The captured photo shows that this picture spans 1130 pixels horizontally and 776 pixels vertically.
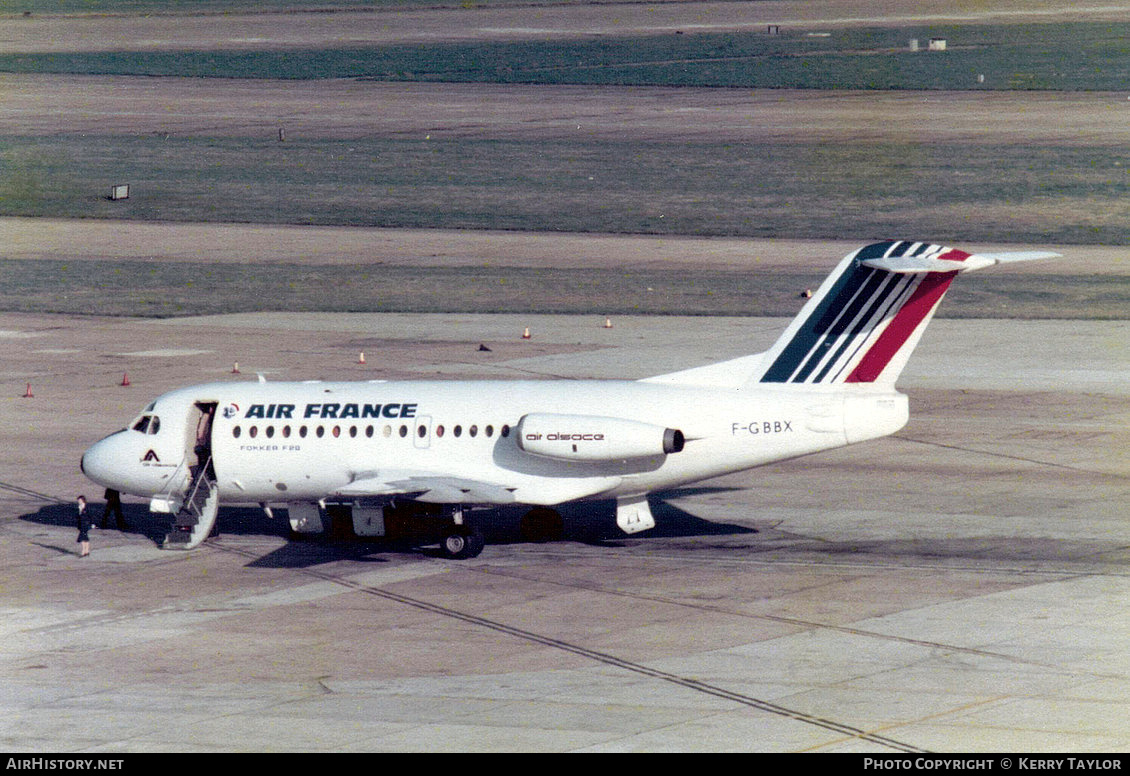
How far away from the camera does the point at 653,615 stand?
110 feet

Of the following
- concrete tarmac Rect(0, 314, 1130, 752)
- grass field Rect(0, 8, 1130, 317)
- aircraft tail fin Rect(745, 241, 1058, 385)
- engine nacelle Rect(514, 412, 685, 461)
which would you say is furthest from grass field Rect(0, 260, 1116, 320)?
engine nacelle Rect(514, 412, 685, 461)

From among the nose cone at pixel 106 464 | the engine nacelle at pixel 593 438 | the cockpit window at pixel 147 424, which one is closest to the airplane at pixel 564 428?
the engine nacelle at pixel 593 438

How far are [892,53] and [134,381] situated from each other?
112 m

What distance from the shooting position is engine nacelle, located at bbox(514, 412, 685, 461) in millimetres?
37094

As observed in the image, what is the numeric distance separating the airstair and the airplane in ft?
0.10

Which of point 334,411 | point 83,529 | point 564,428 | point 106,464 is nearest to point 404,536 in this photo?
point 334,411

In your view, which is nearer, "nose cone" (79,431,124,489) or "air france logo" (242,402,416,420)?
"air france logo" (242,402,416,420)

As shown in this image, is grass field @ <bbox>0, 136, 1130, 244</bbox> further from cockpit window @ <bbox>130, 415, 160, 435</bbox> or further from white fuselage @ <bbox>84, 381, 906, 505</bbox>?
cockpit window @ <bbox>130, 415, 160, 435</bbox>

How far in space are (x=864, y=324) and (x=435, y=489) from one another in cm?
954

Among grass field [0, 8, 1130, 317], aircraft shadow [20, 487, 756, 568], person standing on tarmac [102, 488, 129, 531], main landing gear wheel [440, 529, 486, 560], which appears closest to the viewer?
main landing gear wheel [440, 529, 486, 560]

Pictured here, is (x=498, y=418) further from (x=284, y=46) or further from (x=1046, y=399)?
(x=284, y=46)

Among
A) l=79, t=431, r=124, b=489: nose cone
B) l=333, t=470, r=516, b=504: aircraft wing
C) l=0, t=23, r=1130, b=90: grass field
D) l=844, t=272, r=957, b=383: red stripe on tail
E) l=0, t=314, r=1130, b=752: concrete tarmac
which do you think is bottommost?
l=0, t=314, r=1130, b=752: concrete tarmac

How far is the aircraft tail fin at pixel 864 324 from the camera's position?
124 ft

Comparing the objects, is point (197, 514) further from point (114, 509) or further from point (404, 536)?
point (404, 536)
